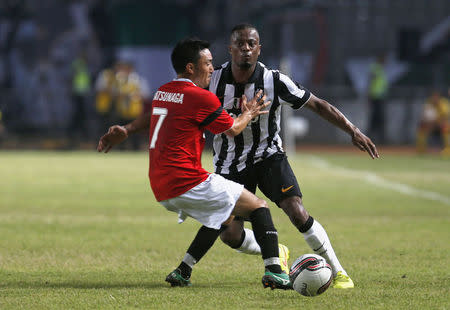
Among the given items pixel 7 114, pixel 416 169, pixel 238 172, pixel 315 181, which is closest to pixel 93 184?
pixel 315 181

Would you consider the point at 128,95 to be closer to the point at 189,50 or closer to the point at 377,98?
the point at 377,98

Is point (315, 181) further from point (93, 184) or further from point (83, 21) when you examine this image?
point (83, 21)

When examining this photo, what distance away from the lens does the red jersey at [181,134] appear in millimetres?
6930

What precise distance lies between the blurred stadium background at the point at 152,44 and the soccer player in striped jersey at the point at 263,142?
82.1 ft

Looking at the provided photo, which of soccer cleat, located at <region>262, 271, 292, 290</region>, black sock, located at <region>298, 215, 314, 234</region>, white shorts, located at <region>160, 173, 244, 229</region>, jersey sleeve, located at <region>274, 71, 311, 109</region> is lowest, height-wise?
soccer cleat, located at <region>262, 271, 292, 290</region>

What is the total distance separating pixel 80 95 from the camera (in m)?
31.8

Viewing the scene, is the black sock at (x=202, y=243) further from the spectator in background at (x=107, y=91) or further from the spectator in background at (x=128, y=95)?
the spectator in background at (x=107, y=91)

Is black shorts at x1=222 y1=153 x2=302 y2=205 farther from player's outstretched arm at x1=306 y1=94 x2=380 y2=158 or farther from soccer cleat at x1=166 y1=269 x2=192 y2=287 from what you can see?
soccer cleat at x1=166 y1=269 x2=192 y2=287

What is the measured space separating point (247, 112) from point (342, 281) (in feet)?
4.86

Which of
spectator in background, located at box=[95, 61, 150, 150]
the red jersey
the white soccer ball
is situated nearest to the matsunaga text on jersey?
the red jersey

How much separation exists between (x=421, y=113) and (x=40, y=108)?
13.2 m

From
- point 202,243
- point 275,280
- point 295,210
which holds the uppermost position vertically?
point 295,210

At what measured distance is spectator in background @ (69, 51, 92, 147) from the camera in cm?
3109

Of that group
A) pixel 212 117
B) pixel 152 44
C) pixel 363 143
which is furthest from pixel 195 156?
pixel 152 44
